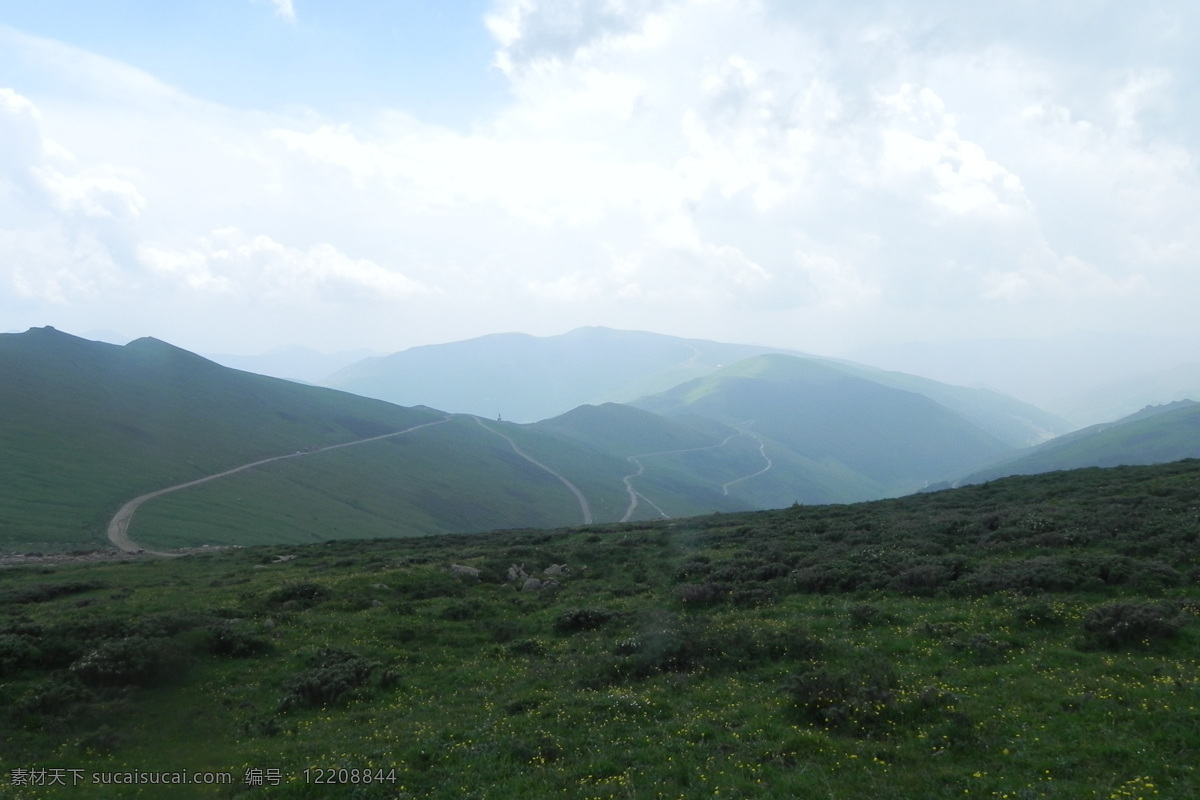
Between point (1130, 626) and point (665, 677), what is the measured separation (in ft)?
37.3

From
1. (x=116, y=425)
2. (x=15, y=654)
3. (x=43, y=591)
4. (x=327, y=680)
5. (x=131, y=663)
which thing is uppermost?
(x=116, y=425)

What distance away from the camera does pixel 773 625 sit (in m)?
19.8

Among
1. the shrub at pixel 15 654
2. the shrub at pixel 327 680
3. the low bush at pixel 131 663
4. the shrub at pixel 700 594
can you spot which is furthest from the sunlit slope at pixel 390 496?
the shrub at pixel 700 594

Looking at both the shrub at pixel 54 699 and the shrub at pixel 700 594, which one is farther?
the shrub at pixel 700 594

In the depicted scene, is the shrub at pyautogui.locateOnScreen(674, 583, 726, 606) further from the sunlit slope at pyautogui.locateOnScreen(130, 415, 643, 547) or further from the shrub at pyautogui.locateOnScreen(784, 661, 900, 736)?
the sunlit slope at pyautogui.locateOnScreen(130, 415, 643, 547)

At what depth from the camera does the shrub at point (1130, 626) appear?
1570cm

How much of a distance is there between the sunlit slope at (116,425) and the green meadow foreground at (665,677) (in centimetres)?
4993

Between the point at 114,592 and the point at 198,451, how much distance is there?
97.7 m

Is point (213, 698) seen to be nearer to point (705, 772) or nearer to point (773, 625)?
point (705, 772)

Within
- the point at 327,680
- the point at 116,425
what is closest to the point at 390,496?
the point at 116,425

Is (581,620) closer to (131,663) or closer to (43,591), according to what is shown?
(131,663)

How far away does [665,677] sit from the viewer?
17.0 metres

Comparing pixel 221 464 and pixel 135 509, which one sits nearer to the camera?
pixel 135 509

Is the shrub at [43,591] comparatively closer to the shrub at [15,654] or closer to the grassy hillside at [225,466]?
the shrub at [15,654]
